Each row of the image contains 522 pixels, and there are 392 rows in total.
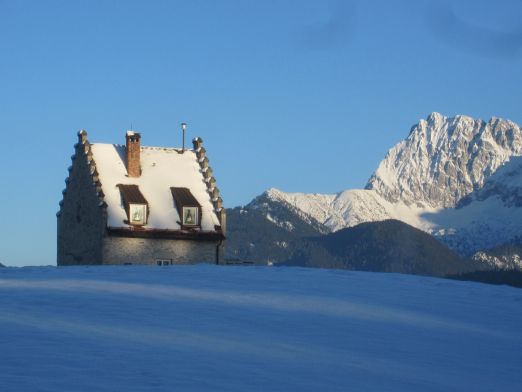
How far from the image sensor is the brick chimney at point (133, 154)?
68250 millimetres

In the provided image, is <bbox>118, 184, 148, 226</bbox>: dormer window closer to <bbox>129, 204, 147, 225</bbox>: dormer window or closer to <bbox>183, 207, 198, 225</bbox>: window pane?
<bbox>129, 204, 147, 225</bbox>: dormer window

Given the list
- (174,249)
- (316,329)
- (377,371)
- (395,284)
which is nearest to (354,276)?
(395,284)

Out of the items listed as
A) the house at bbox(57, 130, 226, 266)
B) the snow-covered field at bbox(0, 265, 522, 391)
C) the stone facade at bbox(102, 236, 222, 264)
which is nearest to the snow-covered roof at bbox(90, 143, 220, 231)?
the house at bbox(57, 130, 226, 266)

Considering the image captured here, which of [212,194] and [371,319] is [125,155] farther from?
[371,319]

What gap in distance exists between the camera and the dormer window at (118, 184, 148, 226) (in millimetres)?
64812

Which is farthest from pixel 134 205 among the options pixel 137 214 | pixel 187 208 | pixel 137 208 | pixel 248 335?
pixel 248 335

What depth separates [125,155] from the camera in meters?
69.2

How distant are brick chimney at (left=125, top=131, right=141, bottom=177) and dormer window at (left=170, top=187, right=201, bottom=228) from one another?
2671 millimetres

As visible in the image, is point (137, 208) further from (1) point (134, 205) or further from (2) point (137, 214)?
(2) point (137, 214)

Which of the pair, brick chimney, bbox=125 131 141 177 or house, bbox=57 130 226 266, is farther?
brick chimney, bbox=125 131 141 177

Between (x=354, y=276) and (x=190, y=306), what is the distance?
41.8 ft

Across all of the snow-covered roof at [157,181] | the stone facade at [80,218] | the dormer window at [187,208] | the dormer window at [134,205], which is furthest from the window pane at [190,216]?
the stone facade at [80,218]

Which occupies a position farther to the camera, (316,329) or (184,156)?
(184,156)

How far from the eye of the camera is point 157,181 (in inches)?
2689
